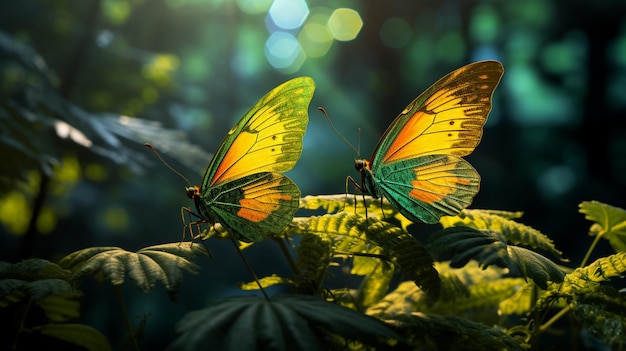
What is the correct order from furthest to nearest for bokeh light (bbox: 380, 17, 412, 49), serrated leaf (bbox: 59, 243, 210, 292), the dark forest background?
bokeh light (bbox: 380, 17, 412, 49) → the dark forest background → serrated leaf (bbox: 59, 243, 210, 292)

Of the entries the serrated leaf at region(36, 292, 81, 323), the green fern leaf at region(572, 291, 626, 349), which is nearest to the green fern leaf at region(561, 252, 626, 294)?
the green fern leaf at region(572, 291, 626, 349)

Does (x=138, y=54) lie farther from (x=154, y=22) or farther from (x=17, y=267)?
(x=17, y=267)

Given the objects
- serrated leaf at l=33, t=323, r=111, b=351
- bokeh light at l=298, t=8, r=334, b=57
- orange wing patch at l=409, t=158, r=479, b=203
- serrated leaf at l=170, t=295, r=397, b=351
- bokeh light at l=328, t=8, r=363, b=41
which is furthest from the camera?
bokeh light at l=298, t=8, r=334, b=57

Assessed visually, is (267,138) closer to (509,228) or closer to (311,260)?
(311,260)

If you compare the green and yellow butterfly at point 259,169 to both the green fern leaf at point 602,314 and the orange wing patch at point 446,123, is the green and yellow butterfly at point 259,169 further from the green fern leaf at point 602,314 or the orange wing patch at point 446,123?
the green fern leaf at point 602,314

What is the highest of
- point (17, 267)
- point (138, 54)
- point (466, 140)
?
point (138, 54)

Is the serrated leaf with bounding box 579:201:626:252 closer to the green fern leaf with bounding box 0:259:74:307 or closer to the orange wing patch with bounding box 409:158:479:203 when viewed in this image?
the orange wing patch with bounding box 409:158:479:203

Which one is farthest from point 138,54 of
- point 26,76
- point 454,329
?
point 454,329
